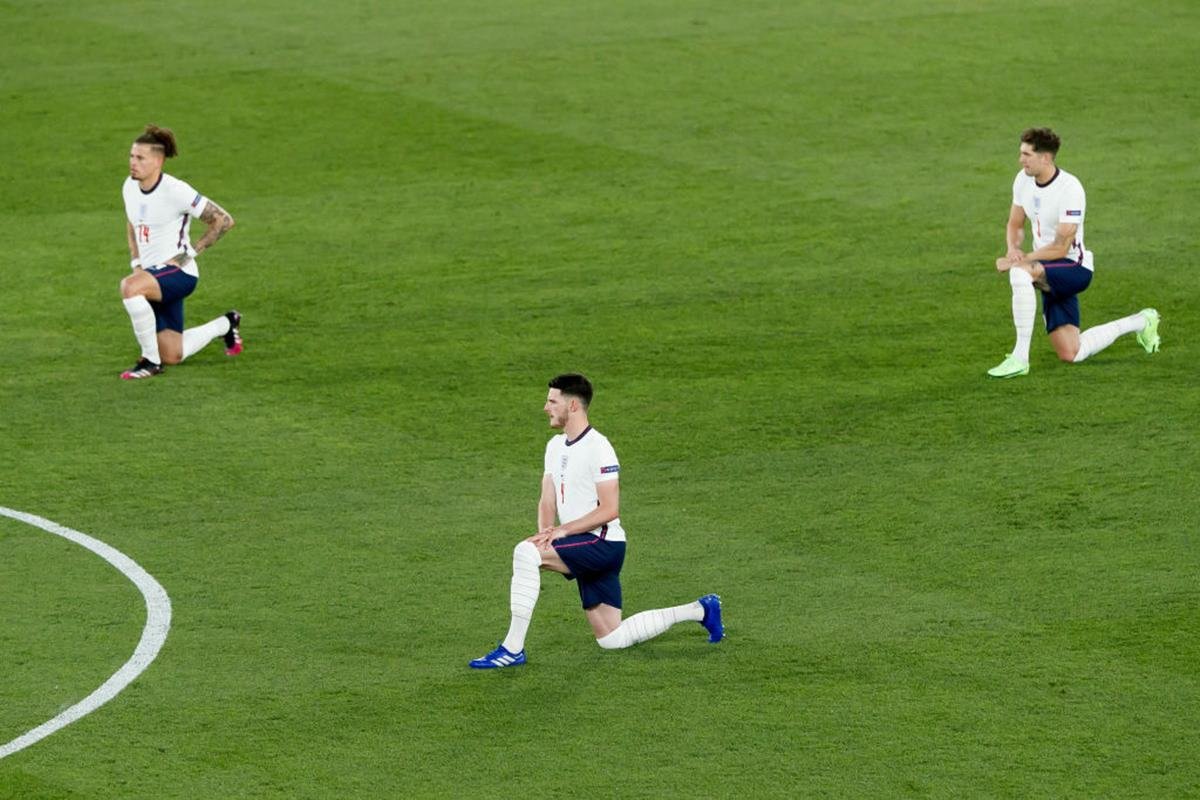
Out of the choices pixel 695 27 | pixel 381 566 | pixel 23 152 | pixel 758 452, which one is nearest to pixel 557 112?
pixel 695 27

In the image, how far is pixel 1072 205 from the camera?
1675cm

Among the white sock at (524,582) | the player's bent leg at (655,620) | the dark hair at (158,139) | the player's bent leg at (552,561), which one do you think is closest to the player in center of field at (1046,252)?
the player's bent leg at (655,620)

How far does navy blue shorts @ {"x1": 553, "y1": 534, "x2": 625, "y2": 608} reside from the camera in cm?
1163

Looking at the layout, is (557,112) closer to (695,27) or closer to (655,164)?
(655,164)

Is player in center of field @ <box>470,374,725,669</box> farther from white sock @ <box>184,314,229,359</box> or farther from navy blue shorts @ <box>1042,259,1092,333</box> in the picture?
white sock @ <box>184,314,229,359</box>

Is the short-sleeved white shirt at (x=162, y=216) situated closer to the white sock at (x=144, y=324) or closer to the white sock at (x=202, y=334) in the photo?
the white sock at (x=144, y=324)

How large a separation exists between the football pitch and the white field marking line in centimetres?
11

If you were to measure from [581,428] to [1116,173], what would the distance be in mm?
14172

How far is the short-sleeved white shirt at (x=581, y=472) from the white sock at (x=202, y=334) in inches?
285

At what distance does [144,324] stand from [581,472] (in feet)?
23.6

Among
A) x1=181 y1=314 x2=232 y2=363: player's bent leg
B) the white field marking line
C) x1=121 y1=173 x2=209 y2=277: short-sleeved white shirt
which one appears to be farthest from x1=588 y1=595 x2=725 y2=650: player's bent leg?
x1=181 y1=314 x2=232 y2=363: player's bent leg

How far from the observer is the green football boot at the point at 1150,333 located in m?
17.5

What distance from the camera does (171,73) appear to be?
29375 mm

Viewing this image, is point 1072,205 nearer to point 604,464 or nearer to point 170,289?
point 604,464
